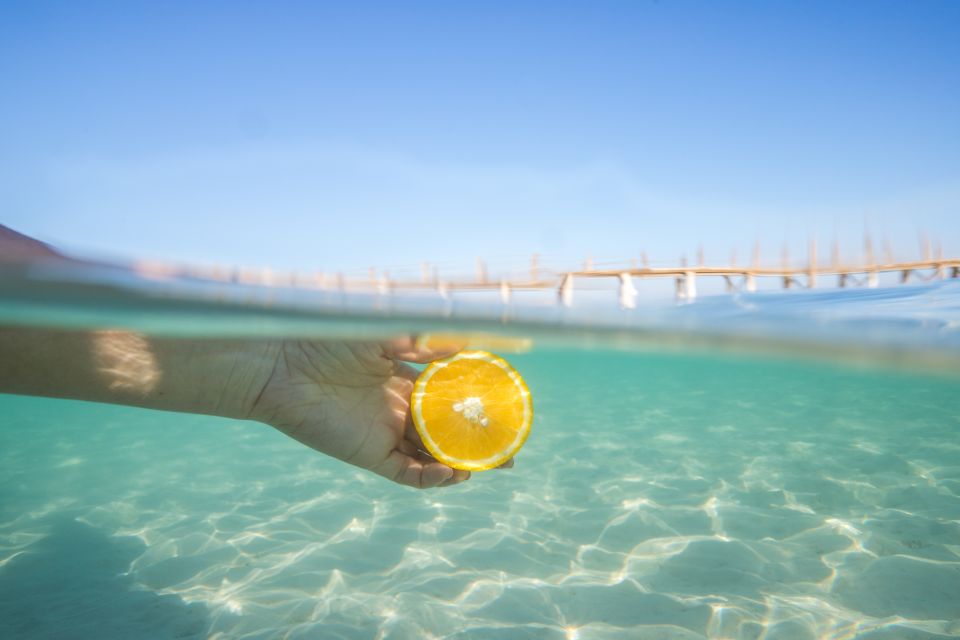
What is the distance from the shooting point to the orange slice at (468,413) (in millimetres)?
3441

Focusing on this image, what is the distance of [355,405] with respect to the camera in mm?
3672

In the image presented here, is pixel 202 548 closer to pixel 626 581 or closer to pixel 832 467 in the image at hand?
pixel 626 581

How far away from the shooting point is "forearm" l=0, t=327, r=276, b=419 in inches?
127

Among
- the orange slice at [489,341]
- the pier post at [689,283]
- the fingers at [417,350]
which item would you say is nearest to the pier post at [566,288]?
the pier post at [689,283]

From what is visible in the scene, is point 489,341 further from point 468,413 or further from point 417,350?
point 468,413

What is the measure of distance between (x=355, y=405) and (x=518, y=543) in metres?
4.16

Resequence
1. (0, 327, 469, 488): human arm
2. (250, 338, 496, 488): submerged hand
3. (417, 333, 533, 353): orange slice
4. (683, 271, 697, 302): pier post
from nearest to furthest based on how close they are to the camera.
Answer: (0, 327, 469, 488): human arm → (250, 338, 496, 488): submerged hand → (417, 333, 533, 353): orange slice → (683, 271, 697, 302): pier post

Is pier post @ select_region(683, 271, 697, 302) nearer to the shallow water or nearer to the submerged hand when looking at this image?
the shallow water

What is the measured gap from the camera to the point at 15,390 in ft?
10.9

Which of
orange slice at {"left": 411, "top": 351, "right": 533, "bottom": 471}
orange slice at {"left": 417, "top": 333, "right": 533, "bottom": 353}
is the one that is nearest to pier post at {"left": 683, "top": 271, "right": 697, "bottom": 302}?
orange slice at {"left": 417, "top": 333, "right": 533, "bottom": 353}

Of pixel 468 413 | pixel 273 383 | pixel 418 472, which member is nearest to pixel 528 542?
pixel 418 472

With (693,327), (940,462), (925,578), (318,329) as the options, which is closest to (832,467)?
(940,462)

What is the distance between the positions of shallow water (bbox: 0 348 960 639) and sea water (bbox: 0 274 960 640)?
0.03 metres

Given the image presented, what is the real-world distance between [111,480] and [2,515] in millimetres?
1958
